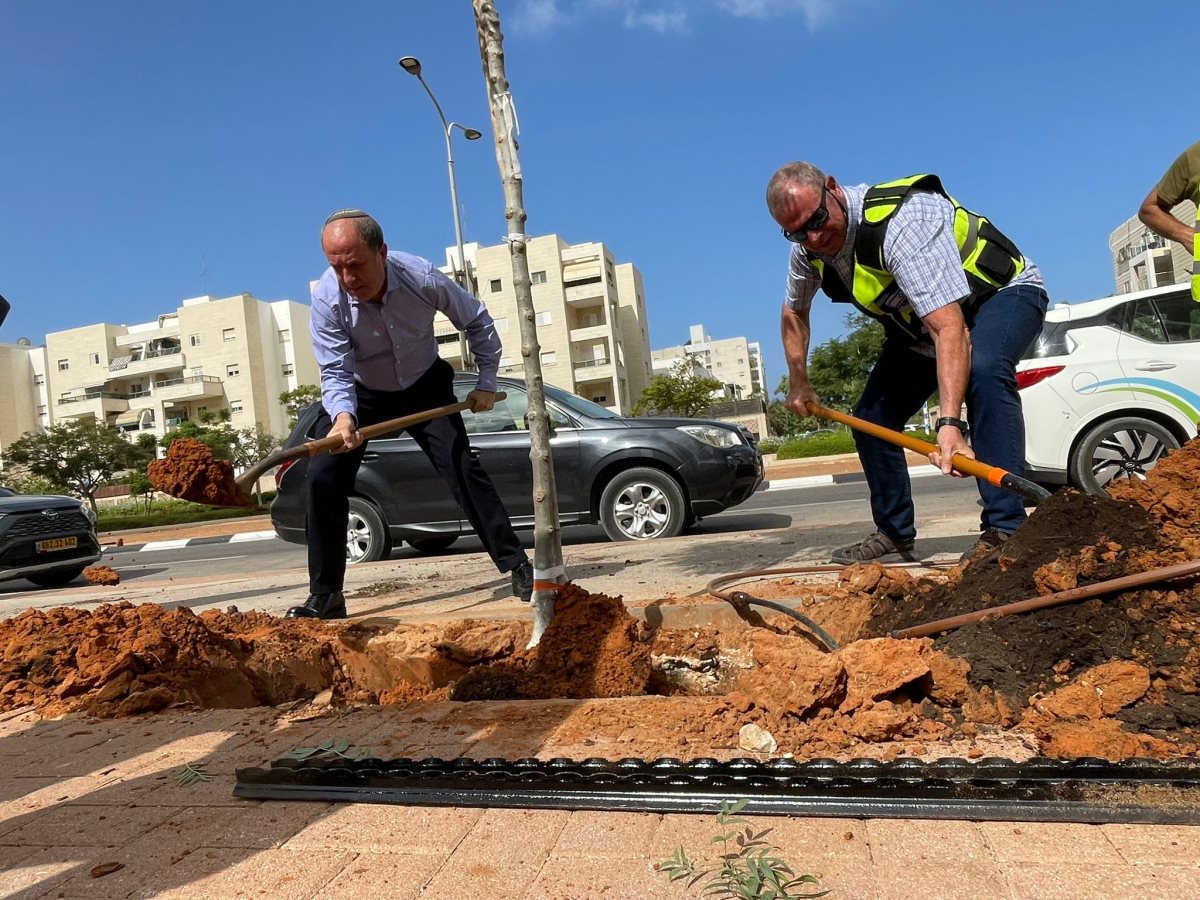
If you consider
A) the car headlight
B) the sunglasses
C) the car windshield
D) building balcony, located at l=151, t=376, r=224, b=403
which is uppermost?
building balcony, located at l=151, t=376, r=224, b=403

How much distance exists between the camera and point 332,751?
246 centimetres

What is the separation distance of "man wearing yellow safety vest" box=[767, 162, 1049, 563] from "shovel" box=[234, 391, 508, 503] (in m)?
1.85

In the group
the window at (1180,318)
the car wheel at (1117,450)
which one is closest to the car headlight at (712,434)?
the car wheel at (1117,450)

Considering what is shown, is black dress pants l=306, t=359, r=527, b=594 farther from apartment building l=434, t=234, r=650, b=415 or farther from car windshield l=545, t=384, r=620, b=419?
apartment building l=434, t=234, r=650, b=415

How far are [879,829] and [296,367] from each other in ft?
249

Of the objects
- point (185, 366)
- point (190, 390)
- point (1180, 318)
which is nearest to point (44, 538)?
point (1180, 318)

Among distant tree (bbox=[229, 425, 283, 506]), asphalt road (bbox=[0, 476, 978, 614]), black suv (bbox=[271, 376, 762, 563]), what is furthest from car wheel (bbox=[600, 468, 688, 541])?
distant tree (bbox=[229, 425, 283, 506])

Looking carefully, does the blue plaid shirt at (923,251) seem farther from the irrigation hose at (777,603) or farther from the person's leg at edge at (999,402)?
the irrigation hose at (777,603)

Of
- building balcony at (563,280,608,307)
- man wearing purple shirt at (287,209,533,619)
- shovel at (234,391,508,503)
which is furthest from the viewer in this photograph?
building balcony at (563,280,608,307)

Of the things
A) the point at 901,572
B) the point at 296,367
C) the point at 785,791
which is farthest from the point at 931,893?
the point at 296,367

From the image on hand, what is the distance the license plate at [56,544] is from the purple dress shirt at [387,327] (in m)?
7.13

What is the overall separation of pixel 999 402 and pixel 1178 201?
2319 mm

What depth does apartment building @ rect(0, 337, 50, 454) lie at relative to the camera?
7425cm

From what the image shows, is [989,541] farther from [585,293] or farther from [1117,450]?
[585,293]
